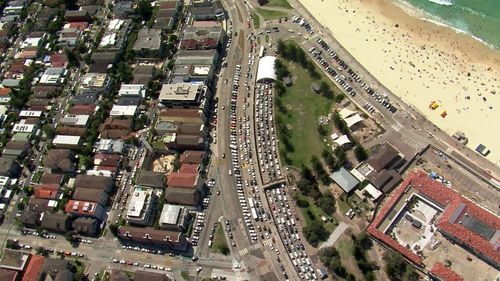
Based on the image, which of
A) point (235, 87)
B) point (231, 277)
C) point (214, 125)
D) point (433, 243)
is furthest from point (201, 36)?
point (433, 243)

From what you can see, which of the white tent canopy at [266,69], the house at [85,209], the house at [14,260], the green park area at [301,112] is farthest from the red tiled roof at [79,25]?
the house at [14,260]

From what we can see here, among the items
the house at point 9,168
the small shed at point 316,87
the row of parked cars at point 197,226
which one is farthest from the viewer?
the small shed at point 316,87

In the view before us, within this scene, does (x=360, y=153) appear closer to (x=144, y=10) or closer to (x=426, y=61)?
(x=426, y=61)

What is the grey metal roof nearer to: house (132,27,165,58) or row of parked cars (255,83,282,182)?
row of parked cars (255,83,282,182)

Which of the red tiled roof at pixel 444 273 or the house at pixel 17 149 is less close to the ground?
the red tiled roof at pixel 444 273

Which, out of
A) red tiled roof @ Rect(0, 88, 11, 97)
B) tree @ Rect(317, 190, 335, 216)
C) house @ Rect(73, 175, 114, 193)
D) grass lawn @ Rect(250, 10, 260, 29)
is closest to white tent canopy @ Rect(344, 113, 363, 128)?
tree @ Rect(317, 190, 335, 216)

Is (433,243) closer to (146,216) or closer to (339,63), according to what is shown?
(339,63)

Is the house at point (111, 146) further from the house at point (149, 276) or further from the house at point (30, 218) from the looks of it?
the house at point (149, 276)
